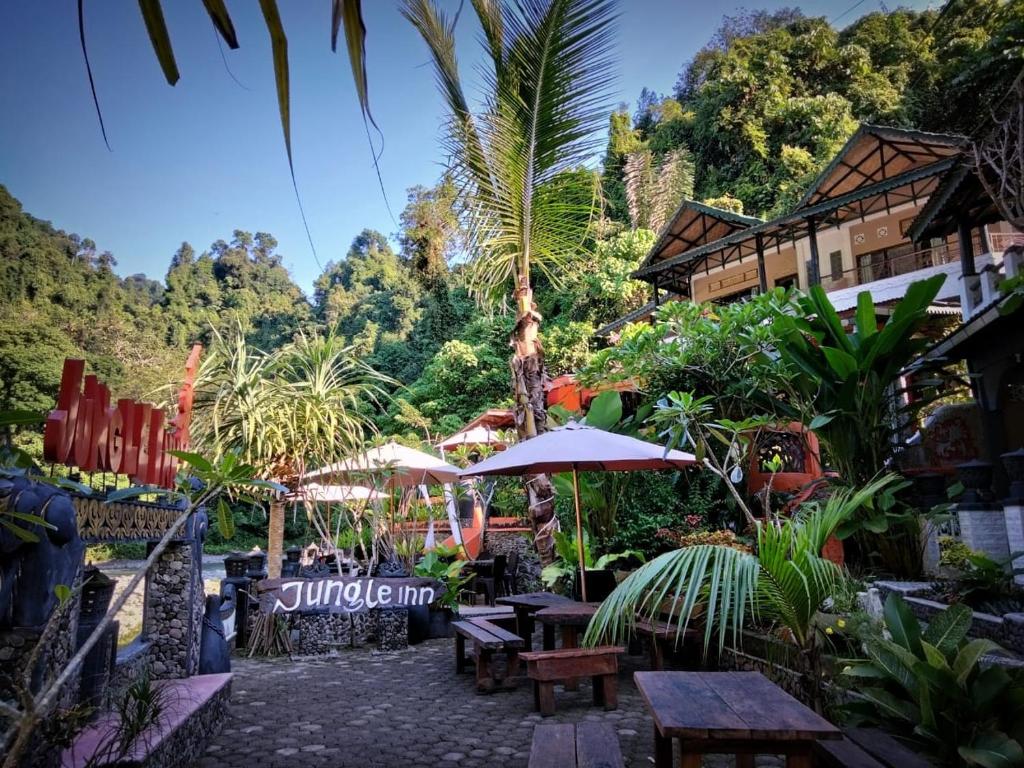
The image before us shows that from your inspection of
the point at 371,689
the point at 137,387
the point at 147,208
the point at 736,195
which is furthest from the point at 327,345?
the point at 147,208

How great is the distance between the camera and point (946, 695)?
2.44 metres

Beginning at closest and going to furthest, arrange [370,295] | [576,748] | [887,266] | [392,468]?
[576,748] < [392,468] < [887,266] < [370,295]

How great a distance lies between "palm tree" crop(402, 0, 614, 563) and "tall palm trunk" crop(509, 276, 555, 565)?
10mm

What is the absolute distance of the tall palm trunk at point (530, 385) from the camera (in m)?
7.07

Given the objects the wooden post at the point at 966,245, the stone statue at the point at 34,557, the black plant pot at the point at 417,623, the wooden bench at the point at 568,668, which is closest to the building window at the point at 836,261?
the wooden post at the point at 966,245

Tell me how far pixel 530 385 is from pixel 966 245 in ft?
28.1

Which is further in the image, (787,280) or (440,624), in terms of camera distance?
(787,280)

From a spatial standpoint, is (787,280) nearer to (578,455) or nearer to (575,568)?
(575,568)

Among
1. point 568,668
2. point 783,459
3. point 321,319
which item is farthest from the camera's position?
point 321,319

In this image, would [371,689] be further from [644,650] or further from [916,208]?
[916,208]

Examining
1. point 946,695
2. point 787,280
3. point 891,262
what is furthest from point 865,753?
point 787,280

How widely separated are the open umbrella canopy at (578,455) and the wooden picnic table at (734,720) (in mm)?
2721

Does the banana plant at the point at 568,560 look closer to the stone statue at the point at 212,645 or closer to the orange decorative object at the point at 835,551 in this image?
the orange decorative object at the point at 835,551

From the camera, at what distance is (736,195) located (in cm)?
2517
